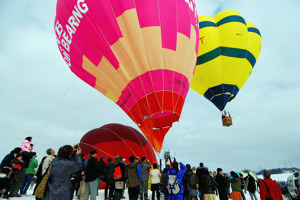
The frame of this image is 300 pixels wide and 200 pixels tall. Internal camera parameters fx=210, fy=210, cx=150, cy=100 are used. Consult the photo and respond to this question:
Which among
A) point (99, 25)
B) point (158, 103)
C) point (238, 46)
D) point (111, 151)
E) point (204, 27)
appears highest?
point (204, 27)

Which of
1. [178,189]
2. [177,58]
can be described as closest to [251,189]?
[178,189]

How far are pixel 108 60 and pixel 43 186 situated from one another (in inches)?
190

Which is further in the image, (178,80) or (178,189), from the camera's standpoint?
(178,80)

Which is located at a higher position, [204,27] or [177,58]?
[204,27]

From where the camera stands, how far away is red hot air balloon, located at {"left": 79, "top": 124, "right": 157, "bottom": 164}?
361 inches

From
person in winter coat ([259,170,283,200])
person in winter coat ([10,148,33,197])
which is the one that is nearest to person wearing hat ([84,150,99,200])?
person in winter coat ([10,148,33,197])

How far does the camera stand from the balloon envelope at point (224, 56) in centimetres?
1309

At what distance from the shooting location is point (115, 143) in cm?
941

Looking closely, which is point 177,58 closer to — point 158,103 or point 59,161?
point 158,103

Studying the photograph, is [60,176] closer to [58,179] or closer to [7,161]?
[58,179]

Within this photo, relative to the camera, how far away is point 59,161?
279 cm

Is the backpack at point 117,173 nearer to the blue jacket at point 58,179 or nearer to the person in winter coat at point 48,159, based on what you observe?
the person in winter coat at point 48,159

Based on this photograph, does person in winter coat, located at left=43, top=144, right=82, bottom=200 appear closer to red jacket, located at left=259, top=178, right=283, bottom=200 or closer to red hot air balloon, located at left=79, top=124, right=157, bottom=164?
red jacket, located at left=259, top=178, right=283, bottom=200

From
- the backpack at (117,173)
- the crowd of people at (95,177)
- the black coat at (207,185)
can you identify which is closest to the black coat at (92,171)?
the crowd of people at (95,177)
